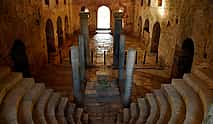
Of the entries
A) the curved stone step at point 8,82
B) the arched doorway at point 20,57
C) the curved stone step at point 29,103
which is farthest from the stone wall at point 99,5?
the curved stone step at point 29,103

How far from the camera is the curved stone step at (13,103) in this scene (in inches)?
151

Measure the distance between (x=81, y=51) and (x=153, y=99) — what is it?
14.2ft

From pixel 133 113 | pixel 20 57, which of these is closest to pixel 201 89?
pixel 133 113

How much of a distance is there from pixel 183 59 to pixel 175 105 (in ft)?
17.0

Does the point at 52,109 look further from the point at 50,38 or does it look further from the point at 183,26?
the point at 50,38

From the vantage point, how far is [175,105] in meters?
4.64

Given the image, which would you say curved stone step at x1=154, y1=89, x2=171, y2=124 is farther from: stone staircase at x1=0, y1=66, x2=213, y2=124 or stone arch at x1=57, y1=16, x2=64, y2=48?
stone arch at x1=57, y1=16, x2=64, y2=48

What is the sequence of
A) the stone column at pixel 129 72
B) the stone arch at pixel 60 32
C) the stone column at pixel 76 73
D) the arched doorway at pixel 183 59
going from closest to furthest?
the stone column at pixel 76 73 → the stone column at pixel 129 72 → the arched doorway at pixel 183 59 → the stone arch at pixel 60 32

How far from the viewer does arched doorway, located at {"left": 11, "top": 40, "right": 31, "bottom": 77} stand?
8.41 m

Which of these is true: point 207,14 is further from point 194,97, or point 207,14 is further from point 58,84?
point 58,84

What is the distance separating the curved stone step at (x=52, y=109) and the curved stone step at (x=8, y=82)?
109cm

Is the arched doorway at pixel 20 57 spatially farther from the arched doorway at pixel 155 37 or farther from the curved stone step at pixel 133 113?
the arched doorway at pixel 155 37

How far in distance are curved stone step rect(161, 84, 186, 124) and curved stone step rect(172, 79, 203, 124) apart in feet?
0.40

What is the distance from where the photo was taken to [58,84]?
902cm
